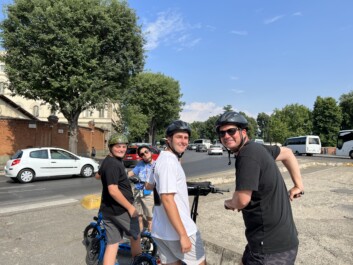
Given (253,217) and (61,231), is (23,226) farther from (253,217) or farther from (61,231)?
(253,217)

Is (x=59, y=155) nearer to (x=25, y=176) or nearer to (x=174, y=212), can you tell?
(x=25, y=176)

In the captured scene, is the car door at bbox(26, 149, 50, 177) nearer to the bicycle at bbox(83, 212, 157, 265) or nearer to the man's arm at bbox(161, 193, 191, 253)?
the bicycle at bbox(83, 212, 157, 265)

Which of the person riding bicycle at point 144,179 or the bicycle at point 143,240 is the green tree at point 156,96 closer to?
the person riding bicycle at point 144,179

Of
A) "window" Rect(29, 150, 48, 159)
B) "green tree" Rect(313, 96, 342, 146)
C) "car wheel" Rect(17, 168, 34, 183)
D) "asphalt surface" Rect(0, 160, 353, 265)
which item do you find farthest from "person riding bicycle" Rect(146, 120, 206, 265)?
"green tree" Rect(313, 96, 342, 146)

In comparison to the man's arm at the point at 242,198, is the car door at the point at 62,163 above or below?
below

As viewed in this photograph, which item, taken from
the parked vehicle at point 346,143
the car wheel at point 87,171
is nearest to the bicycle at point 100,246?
the car wheel at point 87,171

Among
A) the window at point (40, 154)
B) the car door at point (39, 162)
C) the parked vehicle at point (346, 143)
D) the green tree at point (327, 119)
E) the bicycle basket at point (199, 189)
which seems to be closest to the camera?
the bicycle basket at point (199, 189)

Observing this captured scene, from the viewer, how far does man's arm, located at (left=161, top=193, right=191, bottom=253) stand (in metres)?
2.45

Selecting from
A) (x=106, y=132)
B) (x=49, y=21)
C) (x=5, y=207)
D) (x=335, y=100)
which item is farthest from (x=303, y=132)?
(x=5, y=207)

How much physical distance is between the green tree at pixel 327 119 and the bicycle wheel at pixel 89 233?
57.7 metres

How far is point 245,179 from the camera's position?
2105 millimetres

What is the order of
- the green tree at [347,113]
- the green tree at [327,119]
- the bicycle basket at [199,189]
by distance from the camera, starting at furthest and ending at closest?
the green tree at [347,113], the green tree at [327,119], the bicycle basket at [199,189]

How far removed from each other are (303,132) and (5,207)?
59874 millimetres

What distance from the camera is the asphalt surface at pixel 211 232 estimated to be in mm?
4332
